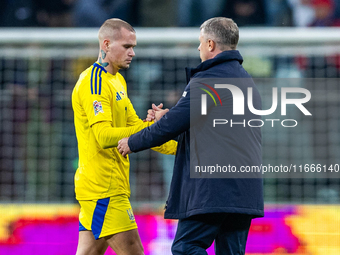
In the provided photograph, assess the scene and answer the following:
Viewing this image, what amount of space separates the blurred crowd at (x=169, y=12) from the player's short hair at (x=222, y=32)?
3.85 m

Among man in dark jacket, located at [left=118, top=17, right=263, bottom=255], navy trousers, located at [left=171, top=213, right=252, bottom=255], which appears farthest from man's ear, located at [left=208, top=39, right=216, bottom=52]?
navy trousers, located at [left=171, top=213, right=252, bottom=255]

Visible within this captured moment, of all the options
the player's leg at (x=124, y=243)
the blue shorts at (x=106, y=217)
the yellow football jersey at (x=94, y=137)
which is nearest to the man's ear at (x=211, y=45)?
the yellow football jersey at (x=94, y=137)

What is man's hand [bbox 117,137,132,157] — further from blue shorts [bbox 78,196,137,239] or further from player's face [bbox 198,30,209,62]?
player's face [bbox 198,30,209,62]

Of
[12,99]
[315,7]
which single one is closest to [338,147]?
[315,7]

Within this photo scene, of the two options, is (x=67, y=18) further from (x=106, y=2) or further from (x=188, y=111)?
(x=188, y=111)

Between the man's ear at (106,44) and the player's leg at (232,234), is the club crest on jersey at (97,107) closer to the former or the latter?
the man's ear at (106,44)

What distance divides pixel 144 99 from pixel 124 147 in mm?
2680

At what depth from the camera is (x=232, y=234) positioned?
315 cm

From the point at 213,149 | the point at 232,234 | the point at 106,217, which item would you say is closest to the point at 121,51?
the point at 213,149

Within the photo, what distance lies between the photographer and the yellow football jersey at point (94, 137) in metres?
3.27

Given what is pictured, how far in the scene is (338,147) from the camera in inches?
234

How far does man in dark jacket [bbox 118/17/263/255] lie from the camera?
2.99m

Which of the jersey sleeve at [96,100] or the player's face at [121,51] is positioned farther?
the player's face at [121,51]

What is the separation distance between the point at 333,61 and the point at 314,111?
639mm
